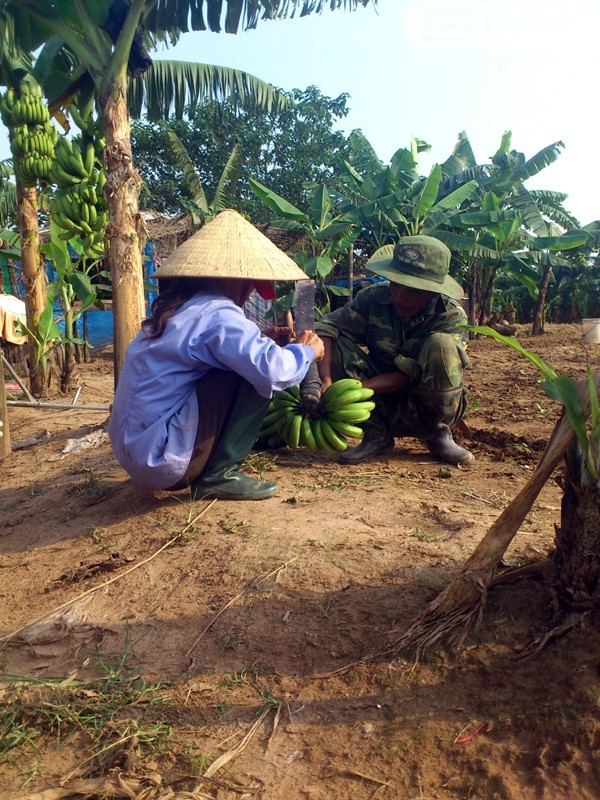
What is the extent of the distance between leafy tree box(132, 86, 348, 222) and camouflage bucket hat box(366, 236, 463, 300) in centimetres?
1757

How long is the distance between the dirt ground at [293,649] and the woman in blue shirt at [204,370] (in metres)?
0.28

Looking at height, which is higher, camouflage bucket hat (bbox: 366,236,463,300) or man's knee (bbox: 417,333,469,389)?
camouflage bucket hat (bbox: 366,236,463,300)

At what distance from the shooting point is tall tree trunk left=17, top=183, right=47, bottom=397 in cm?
777

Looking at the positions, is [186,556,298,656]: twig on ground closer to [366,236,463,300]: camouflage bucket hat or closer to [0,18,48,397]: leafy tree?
[366,236,463,300]: camouflage bucket hat

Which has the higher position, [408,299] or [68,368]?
[408,299]

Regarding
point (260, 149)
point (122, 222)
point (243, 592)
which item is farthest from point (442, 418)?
point (260, 149)

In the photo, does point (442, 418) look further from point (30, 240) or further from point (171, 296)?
point (30, 240)

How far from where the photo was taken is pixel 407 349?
4.41 metres

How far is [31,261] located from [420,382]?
18.8ft

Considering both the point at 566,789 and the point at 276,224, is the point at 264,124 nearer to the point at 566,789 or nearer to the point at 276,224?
the point at 276,224

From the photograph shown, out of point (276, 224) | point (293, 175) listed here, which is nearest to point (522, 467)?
point (276, 224)

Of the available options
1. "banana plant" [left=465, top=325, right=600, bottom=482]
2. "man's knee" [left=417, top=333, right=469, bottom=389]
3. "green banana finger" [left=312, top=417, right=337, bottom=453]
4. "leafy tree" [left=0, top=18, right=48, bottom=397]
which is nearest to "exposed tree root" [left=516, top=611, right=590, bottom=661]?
"banana plant" [left=465, top=325, right=600, bottom=482]

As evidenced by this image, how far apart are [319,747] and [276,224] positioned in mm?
10585

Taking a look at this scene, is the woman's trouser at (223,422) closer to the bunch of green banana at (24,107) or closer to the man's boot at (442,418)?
the man's boot at (442,418)
